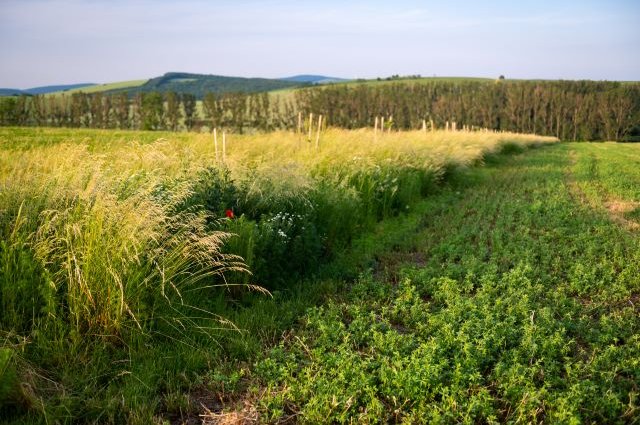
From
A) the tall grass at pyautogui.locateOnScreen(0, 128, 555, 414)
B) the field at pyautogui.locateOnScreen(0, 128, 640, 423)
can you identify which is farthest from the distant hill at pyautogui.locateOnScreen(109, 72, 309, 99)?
the field at pyautogui.locateOnScreen(0, 128, 640, 423)

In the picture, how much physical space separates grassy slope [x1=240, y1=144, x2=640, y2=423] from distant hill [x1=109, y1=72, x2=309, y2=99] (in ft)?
447

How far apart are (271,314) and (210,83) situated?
155 metres

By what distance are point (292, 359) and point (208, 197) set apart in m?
2.75

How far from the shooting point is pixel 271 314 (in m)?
5.11

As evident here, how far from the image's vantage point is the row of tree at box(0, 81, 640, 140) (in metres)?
71.6

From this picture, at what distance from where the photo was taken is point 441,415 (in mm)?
3455

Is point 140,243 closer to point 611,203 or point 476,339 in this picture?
point 476,339

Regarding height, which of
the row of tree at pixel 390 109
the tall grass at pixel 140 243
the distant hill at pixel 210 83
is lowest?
the tall grass at pixel 140 243

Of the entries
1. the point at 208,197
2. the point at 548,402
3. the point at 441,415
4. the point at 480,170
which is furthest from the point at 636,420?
the point at 480,170

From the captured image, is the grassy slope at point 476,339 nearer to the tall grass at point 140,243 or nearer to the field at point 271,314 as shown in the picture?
the field at point 271,314

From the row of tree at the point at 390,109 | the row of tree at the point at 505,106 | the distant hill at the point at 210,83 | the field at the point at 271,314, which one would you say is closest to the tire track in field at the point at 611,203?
the field at the point at 271,314

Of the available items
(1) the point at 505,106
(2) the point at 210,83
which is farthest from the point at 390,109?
(2) the point at 210,83

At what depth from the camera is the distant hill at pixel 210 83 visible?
141125 mm

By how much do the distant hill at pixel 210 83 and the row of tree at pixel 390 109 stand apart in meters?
56.5
